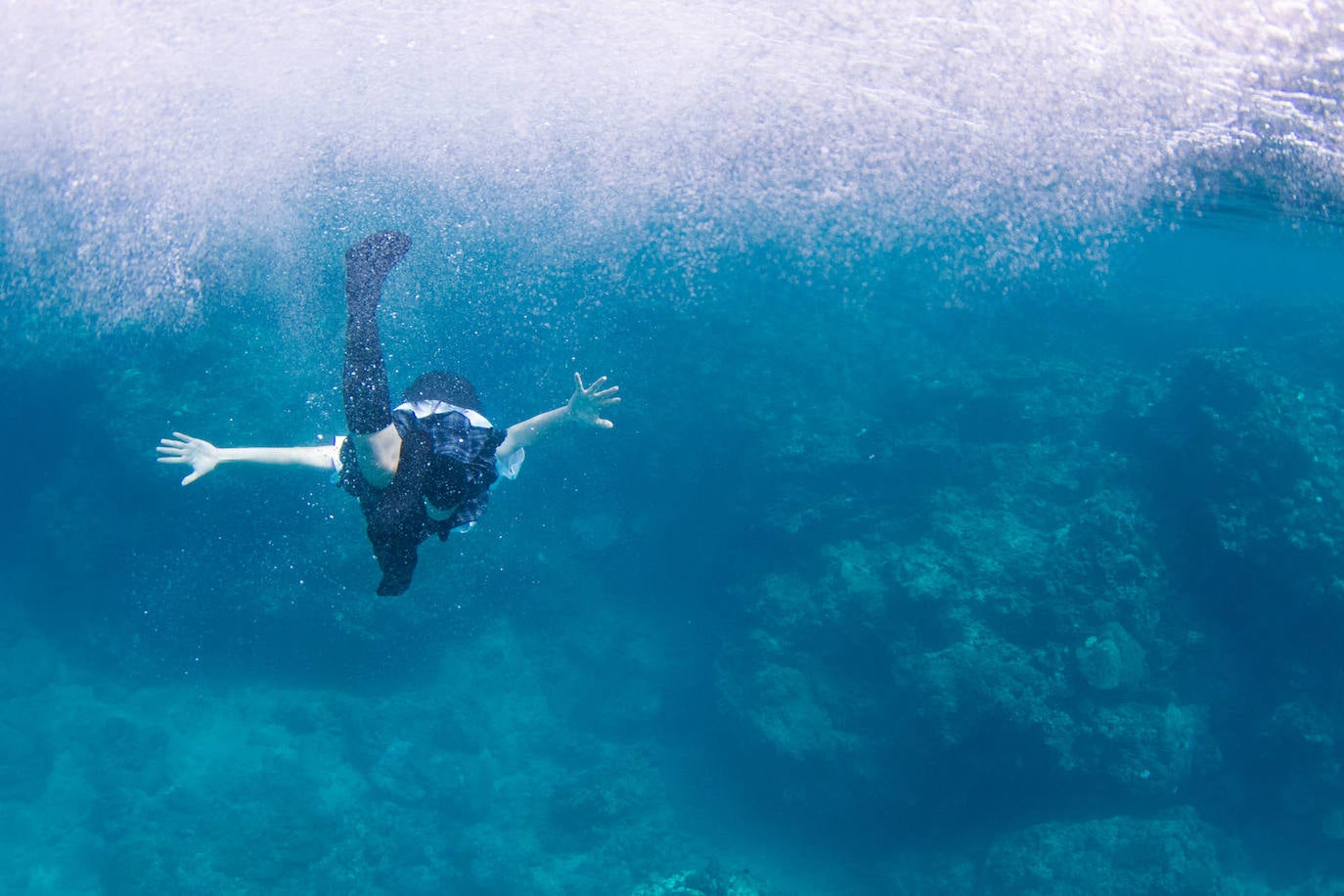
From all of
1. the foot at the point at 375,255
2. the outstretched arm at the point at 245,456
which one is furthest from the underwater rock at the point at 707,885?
the foot at the point at 375,255

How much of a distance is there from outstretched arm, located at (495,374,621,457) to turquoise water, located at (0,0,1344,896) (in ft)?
19.8

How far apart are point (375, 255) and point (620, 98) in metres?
8.78

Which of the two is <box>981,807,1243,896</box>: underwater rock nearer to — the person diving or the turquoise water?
the turquoise water

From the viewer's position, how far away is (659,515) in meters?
15.7

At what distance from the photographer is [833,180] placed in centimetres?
2031

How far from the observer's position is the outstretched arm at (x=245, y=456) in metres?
4.58

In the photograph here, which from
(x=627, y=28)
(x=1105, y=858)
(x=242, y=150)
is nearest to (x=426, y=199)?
(x=242, y=150)

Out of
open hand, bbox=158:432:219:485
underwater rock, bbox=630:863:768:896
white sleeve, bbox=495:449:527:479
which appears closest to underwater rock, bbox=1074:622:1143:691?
underwater rock, bbox=630:863:768:896

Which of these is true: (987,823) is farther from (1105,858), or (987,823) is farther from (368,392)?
(368,392)

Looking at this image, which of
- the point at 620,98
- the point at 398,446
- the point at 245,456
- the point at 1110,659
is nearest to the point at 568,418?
the point at 398,446

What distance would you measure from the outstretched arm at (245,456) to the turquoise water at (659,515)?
646 centimetres

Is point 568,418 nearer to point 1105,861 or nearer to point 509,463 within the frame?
point 509,463

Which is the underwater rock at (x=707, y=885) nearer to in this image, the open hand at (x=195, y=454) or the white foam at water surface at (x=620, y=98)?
the open hand at (x=195, y=454)

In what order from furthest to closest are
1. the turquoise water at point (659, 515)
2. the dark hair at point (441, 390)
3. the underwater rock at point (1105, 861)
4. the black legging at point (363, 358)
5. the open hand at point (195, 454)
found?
the turquoise water at point (659, 515) < the underwater rock at point (1105, 861) < the open hand at point (195, 454) < the dark hair at point (441, 390) < the black legging at point (363, 358)
